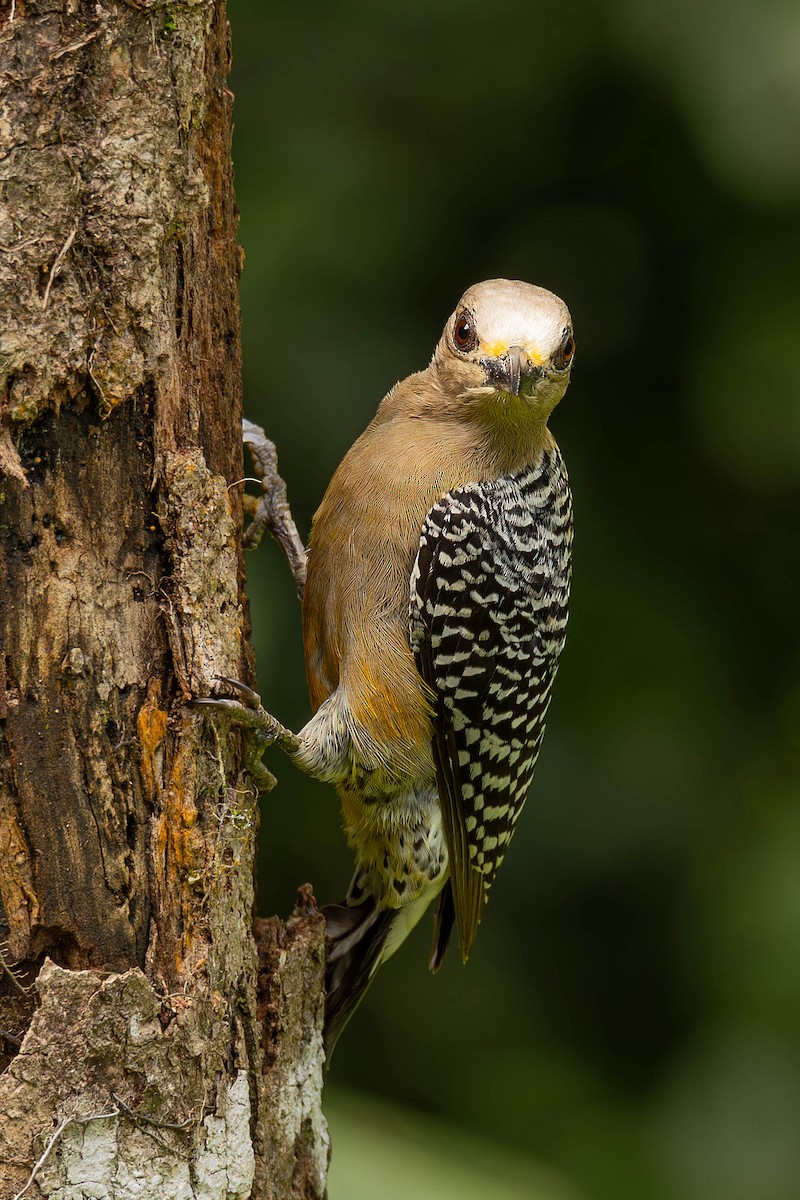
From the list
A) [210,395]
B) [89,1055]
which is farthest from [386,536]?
[89,1055]

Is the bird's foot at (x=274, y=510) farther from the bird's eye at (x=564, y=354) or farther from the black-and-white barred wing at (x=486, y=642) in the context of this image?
the bird's eye at (x=564, y=354)

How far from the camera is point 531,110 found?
4762mm

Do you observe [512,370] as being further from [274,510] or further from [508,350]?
[274,510]

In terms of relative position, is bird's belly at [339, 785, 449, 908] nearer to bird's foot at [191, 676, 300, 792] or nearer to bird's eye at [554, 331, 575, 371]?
bird's foot at [191, 676, 300, 792]

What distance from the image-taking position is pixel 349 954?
373cm

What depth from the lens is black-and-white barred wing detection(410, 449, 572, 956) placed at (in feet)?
11.6

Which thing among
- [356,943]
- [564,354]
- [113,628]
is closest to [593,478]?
[564,354]

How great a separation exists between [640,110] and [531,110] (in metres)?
0.40

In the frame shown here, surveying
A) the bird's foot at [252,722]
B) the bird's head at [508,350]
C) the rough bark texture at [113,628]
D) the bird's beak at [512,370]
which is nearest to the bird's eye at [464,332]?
the bird's head at [508,350]

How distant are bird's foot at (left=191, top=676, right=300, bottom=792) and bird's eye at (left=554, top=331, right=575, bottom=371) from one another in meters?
1.27

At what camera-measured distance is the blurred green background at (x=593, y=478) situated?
14.5 feet

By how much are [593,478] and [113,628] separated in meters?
2.72

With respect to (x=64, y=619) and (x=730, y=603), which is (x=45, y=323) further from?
(x=730, y=603)

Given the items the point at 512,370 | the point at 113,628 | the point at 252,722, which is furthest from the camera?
the point at 512,370
